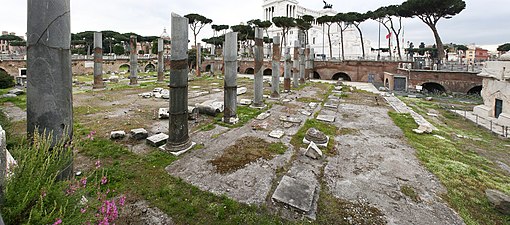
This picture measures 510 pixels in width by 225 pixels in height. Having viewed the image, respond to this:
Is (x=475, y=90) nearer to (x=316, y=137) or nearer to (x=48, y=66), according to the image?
(x=316, y=137)

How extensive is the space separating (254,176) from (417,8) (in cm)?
3568

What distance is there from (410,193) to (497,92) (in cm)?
1234

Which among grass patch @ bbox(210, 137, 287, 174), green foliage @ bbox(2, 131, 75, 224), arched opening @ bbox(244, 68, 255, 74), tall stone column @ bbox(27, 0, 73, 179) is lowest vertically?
grass patch @ bbox(210, 137, 287, 174)

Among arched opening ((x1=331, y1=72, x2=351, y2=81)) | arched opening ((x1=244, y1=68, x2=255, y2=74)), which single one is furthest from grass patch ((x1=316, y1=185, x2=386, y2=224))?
arched opening ((x1=244, y1=68, x2=255, y2=74))

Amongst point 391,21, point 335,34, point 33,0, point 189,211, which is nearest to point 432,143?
point 189,211

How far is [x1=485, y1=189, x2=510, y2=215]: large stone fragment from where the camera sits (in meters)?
4.84

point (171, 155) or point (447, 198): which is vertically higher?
point (171, 155)

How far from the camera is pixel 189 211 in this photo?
4.57 m

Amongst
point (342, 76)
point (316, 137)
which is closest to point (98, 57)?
point (316, 137)

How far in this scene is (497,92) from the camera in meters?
13.3

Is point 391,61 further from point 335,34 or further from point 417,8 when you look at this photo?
point 335,34

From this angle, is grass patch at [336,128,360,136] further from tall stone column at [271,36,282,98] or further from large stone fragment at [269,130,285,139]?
tall stone column at [271,36,282,98]

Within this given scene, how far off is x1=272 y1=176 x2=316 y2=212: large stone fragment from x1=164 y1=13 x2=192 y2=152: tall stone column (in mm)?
3356

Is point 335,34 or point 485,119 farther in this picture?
point 335,34
